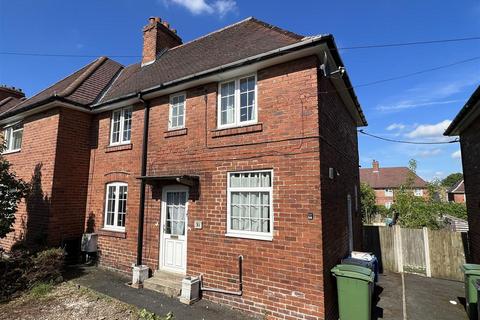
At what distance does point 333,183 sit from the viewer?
23.2 feet

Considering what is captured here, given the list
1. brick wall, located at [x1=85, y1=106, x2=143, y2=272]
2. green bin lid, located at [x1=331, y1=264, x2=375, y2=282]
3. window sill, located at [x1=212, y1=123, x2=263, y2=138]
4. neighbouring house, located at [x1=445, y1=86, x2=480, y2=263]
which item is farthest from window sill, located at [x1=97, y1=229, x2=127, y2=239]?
neighbouring house, located at [x1=445, y1=86, x2=480, y2=263]

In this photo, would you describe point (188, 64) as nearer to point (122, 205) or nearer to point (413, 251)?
point (122, 205)

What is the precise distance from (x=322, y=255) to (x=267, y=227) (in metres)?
1.35

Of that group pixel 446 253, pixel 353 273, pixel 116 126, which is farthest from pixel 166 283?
pixel 446 253

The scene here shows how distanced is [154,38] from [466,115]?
1254 centimetres

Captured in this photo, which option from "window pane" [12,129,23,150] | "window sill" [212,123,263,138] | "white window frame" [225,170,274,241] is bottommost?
"white window frame" [225,170,274,241]

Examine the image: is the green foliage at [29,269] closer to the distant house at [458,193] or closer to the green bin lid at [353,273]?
the green bin lid at [353,273]

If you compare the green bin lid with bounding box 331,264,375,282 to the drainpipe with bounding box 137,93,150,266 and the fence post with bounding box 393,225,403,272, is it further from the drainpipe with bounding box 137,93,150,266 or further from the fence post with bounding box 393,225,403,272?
the fence post with bounding box 393,225,403,272

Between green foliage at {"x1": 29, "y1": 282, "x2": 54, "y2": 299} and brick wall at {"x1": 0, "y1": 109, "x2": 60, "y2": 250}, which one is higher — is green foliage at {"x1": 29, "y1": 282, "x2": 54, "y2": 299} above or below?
below

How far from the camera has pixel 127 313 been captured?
6004mm

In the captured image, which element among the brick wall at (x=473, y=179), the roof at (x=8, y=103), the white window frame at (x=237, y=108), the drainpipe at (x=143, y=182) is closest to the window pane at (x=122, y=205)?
the drainpipe at (x=143, y=182)

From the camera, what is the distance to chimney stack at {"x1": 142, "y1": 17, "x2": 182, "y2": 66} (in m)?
12.7

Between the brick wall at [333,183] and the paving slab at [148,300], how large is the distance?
197cm

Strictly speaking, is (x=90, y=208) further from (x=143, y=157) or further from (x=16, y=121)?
(x=16, y=121)
